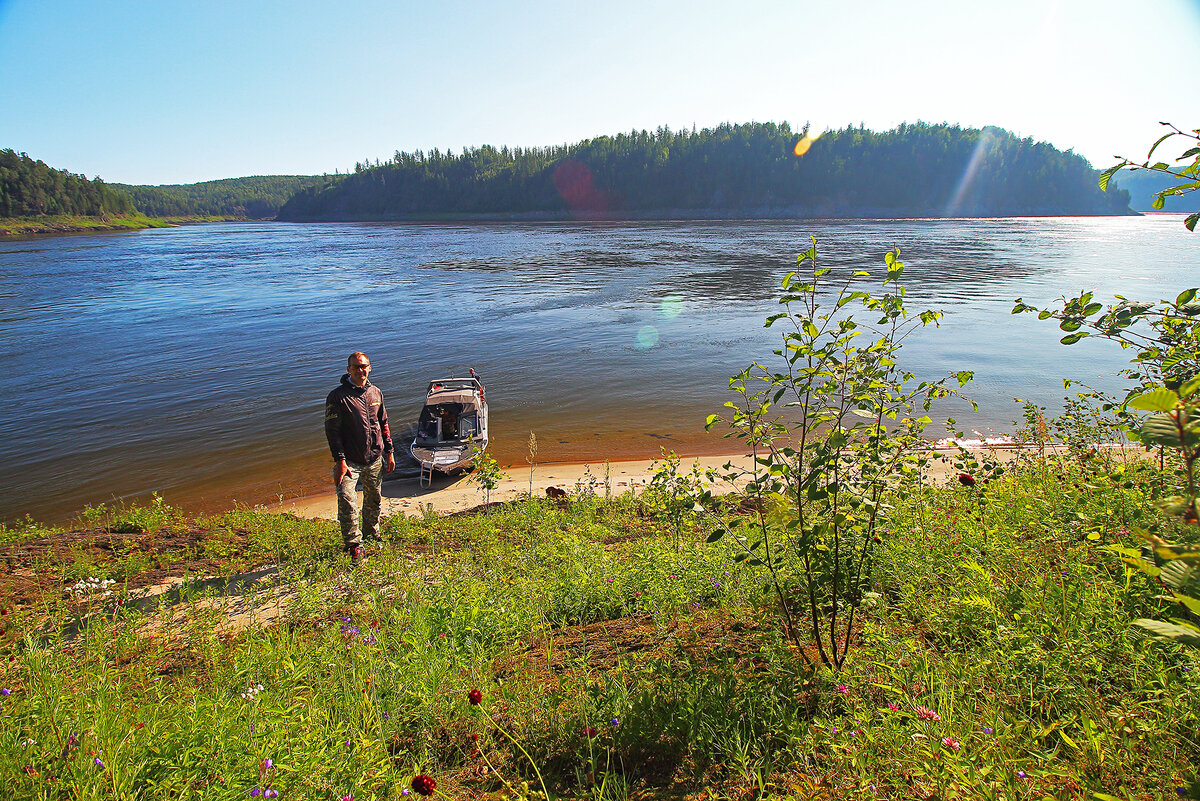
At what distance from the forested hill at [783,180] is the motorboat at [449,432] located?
13674 cm

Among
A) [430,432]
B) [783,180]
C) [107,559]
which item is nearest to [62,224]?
[430,432]

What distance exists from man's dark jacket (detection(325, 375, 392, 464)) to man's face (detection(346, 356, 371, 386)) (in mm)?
63

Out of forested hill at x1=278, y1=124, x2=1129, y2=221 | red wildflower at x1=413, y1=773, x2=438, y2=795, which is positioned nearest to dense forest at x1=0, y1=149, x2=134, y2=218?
forested hill at x1=278, y1=124, x2=1129, y2=221

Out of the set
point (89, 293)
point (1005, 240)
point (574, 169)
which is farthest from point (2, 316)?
Answer: point (574, 169)

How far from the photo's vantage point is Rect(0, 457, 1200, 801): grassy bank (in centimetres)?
231

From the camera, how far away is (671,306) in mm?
30781

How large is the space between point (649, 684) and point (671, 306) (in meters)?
28.6

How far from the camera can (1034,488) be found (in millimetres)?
5672

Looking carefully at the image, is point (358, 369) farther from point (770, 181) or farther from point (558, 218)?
point (770, 181)

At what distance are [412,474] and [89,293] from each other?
130ft

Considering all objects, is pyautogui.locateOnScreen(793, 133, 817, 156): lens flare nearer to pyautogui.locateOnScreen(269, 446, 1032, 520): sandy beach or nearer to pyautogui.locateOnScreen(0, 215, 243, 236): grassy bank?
pyautogui.locateOnScreen(0, 215, 243, 236): grassy bank

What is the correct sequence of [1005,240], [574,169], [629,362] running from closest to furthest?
1. [629,362]
2. [1005,240]
3. [574,169]

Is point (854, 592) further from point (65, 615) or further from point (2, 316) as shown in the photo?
point (2, 316)

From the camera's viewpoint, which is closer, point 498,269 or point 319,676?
point 319,676
